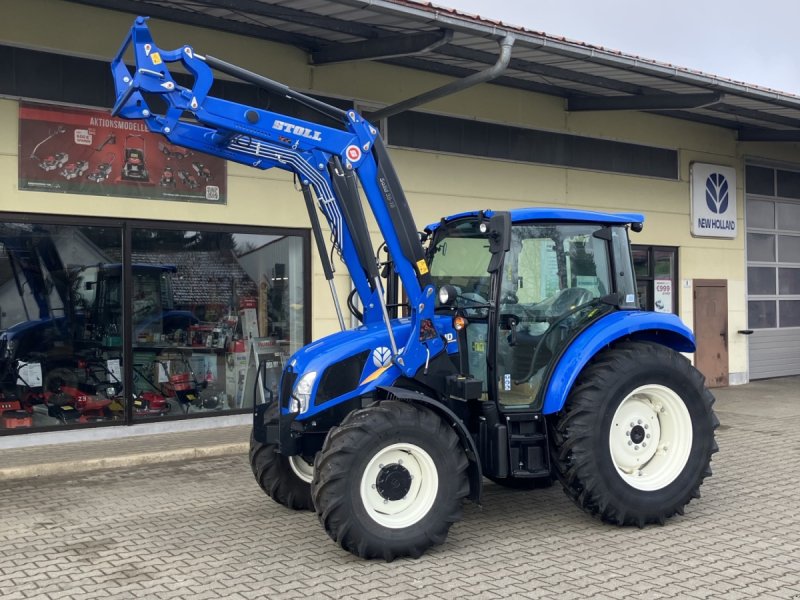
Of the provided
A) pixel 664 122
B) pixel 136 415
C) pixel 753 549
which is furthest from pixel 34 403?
pixel 664 122

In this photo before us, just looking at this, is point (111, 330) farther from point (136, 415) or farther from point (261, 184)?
point (261, 184)

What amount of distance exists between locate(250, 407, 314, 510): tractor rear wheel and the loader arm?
3.82 ft

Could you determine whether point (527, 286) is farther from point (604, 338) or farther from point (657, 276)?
point (657, 276)

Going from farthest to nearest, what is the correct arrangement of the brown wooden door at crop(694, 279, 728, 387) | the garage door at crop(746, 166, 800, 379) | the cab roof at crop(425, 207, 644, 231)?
1. the garage door at crop(746, 166, 800, 379)
2. the brown wooden door at crop(694, 279, 728, 387)
3. the cab roof at crop(425, 207, 644, 231)

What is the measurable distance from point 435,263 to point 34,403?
5003 millimetres

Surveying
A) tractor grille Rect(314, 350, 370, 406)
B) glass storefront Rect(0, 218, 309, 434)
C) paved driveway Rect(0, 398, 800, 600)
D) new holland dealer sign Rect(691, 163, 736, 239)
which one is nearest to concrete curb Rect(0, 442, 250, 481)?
paved driveway Rect(0, 398, 800, 600)

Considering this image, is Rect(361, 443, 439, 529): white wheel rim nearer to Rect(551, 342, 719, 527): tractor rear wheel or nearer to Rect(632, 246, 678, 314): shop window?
Rect(551, 342, 719, 527): tractor rear wheel

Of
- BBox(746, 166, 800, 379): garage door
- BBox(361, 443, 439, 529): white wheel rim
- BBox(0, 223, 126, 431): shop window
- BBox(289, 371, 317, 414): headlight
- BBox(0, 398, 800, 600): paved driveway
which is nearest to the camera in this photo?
BBox(0, 398, 800, 600): paved driveway

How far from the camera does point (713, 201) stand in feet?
49.8

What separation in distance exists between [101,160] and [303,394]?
15.8ft

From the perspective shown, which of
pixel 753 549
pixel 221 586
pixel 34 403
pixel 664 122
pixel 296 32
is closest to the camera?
pixel 221 586

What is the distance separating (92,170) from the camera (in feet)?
30.3

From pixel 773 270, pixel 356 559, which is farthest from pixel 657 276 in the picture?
pixel 356 559

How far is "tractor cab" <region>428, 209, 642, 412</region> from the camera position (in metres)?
5.98
